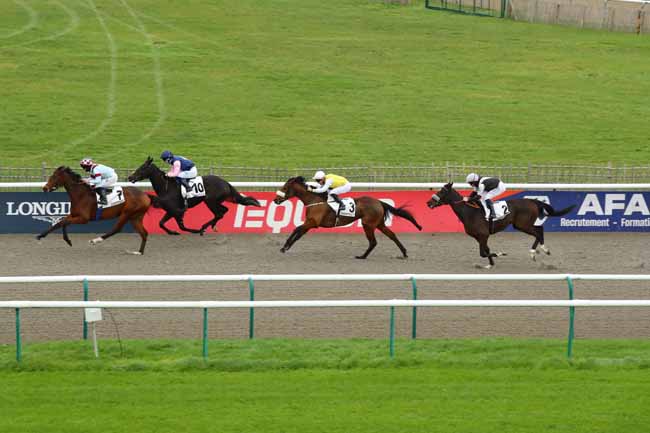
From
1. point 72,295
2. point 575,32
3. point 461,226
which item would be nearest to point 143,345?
point 72,295

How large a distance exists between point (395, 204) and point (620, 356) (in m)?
8.79

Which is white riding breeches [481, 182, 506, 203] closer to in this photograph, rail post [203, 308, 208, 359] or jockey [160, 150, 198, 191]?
jockey [160, 150, 198, 191]

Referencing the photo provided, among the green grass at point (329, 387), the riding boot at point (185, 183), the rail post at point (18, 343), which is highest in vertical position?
the riding boot at point (185, 183)

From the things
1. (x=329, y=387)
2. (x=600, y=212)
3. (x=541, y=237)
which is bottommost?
(x=329, y=387)

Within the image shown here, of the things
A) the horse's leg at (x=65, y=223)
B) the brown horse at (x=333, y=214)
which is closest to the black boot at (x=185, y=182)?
the brown horse at (x=333, y=214)

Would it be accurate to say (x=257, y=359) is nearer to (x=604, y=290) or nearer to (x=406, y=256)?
(x=604, y=290)

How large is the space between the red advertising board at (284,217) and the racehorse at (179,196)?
0.33 metres

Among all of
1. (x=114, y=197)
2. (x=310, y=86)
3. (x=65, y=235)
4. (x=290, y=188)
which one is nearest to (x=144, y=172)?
(x=114, y=197)

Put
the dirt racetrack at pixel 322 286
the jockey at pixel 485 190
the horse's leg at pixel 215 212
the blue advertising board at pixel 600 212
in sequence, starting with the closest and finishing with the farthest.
Result: 1. the dirt racetrack at pixel 322 286
2. the jockey at pixel 485 190
3. the horse's leg at pixel 215 212
4. the blue advertising board at pixel 600 212

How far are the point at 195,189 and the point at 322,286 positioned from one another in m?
4.88

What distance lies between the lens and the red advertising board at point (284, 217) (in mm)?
20547

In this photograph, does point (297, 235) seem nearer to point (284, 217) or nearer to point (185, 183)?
point (284, 217)

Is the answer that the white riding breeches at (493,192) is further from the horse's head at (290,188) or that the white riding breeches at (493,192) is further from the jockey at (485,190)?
the horse's head at (290,188)

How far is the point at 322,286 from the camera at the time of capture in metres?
15.5
